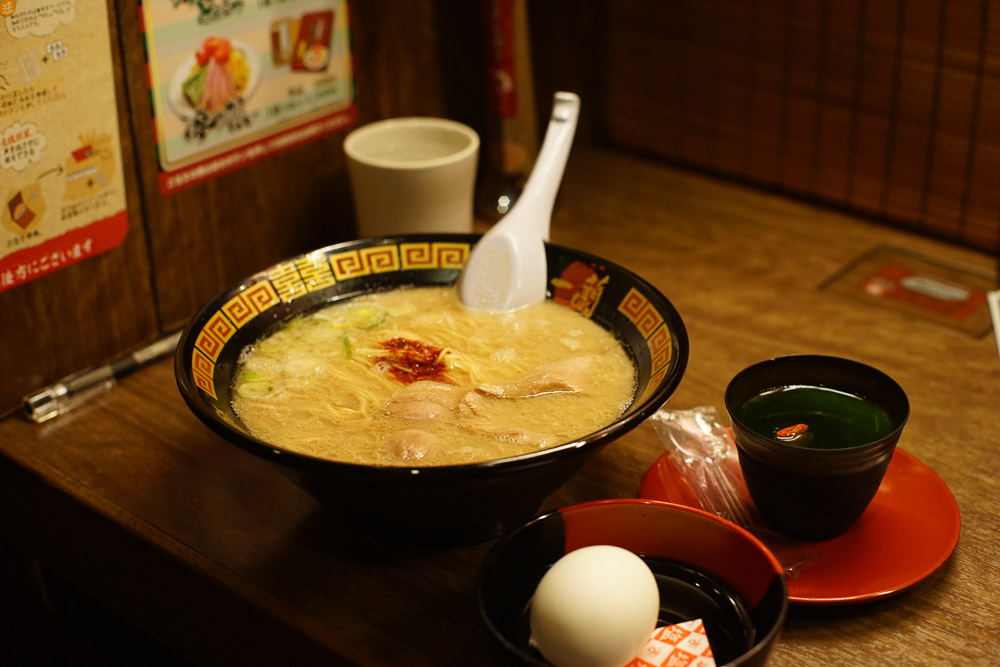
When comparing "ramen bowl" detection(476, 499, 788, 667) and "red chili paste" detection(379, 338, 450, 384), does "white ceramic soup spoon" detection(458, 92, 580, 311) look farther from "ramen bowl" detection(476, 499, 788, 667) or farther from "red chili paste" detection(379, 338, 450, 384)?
"ramen bowl" detection(476, 499, 788, 667)

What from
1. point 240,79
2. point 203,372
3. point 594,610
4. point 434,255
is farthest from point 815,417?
point 240,79

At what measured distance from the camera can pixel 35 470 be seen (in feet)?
4.27

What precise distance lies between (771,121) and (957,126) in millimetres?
359

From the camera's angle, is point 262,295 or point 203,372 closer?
point 203,372

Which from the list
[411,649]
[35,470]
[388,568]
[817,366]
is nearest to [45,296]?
[35,470]

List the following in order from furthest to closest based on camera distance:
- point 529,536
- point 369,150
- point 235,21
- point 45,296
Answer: point 369,150
point 235,21
point 45,296
point 529,536

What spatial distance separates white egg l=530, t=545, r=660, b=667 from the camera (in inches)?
32.8

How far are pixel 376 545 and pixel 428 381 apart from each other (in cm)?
19

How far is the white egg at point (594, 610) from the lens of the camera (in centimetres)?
83

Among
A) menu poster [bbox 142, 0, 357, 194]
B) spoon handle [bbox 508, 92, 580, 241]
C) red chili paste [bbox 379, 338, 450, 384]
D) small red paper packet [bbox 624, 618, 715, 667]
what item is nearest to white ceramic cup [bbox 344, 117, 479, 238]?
menu poster [bbox 142, 0, 357, 194]

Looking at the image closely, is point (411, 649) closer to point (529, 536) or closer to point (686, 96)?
point (529, 536)

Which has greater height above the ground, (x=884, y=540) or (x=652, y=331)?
(x=652, y=331)

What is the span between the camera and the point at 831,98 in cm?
196

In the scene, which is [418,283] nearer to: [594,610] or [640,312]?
[640,312]
